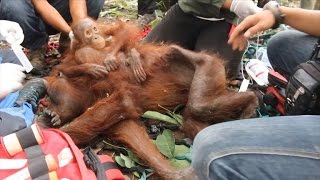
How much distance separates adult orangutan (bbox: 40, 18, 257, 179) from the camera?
2.26 meters

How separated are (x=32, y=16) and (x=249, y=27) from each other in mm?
1862

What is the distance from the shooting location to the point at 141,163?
219 centimetres

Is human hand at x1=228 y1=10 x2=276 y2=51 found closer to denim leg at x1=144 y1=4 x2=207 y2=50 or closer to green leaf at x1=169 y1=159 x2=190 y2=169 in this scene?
green leaf at x1=169 y1=159 x2=190 y2=169

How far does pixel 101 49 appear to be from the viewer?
2.75 metres

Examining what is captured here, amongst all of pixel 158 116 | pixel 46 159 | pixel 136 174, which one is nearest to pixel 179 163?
pixel 136 174

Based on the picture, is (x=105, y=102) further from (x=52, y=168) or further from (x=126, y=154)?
(x=52, y=168)

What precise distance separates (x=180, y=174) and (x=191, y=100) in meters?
0.53

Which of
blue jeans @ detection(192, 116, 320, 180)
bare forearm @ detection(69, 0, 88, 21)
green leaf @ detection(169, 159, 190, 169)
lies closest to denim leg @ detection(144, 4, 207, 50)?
bare forearm @ detection(69, 0, 88, 21)

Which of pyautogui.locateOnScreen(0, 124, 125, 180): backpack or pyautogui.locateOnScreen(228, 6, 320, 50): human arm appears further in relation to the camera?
pyautogui.locateOnScreen(228, 6, 320, 50): human arm

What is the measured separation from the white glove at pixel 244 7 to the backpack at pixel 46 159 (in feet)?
3.90

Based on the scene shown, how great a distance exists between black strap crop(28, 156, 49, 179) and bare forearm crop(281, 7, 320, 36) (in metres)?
1.34

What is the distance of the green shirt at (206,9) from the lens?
290 centimetres

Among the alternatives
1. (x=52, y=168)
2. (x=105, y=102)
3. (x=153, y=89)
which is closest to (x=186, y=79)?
(x=153, y=89)

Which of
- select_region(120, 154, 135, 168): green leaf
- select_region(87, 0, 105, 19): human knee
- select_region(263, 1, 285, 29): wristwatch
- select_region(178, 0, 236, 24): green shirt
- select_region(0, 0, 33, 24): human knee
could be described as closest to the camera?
select_region(263, 1, 285, 29): wristwatch
